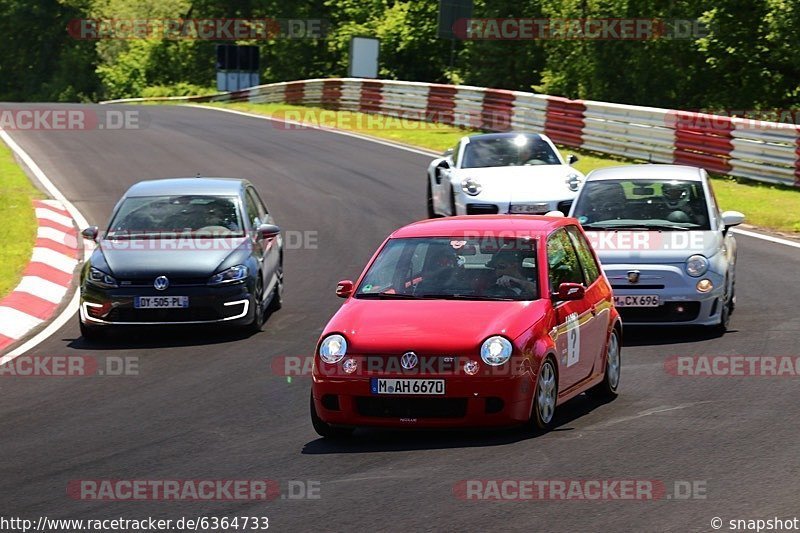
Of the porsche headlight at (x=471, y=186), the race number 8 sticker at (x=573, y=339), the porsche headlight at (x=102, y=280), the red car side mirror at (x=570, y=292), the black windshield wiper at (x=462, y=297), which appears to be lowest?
the porsche headlight at (x=102, y=280)

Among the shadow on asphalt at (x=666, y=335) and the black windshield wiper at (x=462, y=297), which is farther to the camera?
the shadow on asphalt at (x=666, y=335)

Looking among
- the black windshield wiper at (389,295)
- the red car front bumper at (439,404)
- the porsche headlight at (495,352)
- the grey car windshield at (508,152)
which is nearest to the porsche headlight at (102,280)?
the black windshield wiper at (389,295)

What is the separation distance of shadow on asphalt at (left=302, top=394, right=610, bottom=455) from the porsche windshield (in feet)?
3.11

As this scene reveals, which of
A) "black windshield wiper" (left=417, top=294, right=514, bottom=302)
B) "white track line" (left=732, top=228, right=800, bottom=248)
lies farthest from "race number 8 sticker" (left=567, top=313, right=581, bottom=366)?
"white track line" (left=732, top=228, right=800, bottom=248)

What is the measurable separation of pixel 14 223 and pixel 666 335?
1111cm

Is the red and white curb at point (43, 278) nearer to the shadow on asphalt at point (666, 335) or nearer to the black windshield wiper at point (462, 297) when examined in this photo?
the black windshield wiper at point (462, 297)

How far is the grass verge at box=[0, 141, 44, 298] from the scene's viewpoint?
17641 millimetres

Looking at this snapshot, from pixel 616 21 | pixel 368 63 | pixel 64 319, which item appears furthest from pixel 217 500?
pixel 368 63

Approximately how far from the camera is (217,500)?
772 centimetres

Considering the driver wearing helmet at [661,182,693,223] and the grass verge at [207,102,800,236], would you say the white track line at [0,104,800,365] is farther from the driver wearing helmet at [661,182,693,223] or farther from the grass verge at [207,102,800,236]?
the driver wearing helmet at [661,182,693,223]

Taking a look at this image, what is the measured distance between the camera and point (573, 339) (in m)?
10.0

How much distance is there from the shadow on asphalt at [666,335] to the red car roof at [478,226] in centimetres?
286

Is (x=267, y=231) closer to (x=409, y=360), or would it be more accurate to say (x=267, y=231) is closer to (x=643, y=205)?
(x=643, y=205)

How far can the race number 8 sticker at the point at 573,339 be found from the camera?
9930 mm
